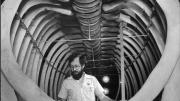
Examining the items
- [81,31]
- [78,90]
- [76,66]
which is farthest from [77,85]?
[81,31]

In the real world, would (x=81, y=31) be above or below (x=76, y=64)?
above

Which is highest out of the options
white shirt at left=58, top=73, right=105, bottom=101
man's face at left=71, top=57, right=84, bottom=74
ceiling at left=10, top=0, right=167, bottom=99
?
ceiling at left=10, top=0, right=167, bottom=99

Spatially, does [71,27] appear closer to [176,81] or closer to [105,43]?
[105,43]

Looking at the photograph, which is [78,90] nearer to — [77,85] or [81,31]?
[77,85]

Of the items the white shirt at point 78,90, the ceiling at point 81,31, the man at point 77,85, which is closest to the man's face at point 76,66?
the man at point 77,85

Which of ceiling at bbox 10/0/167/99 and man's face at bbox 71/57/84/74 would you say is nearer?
man's face at bbox 71/57/84/74

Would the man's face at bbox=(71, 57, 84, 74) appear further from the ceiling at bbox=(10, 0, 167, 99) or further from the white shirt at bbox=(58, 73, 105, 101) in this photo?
the ceiling at bbox=(10, 0, 167, 99)

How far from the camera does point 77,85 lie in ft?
15.8

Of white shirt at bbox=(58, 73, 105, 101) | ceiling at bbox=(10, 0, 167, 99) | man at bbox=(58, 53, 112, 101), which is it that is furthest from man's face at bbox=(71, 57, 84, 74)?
ceiling at bbox=(10, 0, 167, 99)

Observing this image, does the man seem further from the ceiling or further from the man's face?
the ceiling

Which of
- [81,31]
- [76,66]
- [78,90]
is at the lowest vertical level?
[78,90]

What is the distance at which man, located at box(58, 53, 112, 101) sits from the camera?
477 centimetres

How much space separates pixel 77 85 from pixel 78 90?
0.21 ft

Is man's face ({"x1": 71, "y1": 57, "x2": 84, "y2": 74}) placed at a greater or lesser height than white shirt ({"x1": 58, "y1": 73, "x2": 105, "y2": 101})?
greater
